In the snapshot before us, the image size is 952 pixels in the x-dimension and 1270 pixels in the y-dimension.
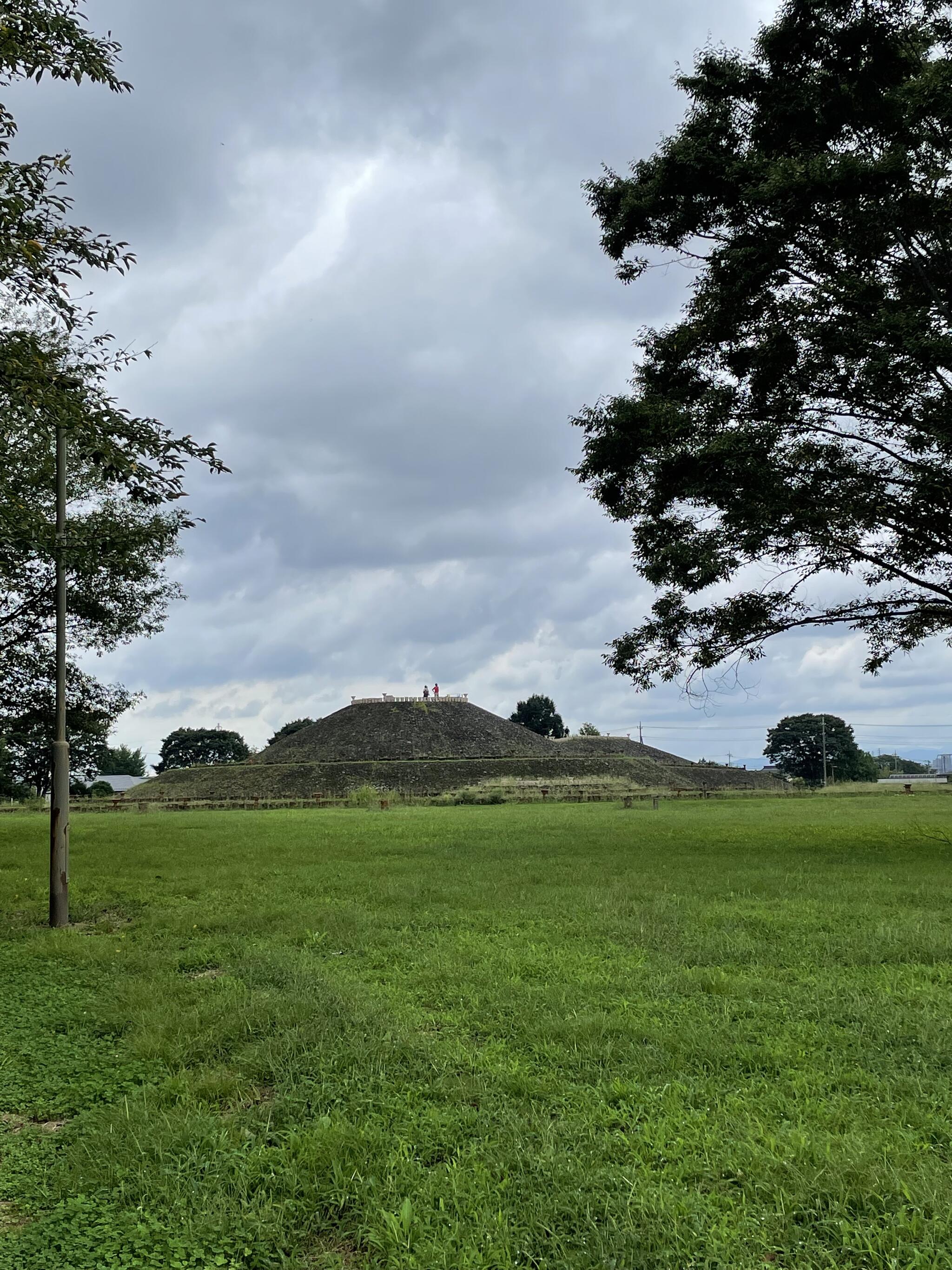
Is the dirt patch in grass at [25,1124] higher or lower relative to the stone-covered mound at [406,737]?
lower

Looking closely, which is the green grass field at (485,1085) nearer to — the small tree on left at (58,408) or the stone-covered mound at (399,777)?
the small tree on left at (58,408)

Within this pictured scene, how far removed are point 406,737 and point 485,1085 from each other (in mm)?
69952

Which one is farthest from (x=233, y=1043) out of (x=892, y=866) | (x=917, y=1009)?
(x=892, y=866)

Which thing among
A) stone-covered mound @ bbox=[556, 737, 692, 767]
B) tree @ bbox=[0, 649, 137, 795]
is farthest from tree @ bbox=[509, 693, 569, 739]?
tree @ bbox=[0, 649, 137, 795]

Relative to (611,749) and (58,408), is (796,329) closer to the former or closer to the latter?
(58,408)

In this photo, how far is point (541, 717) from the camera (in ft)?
348

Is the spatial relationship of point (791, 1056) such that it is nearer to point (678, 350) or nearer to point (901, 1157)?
point (901, 1157)

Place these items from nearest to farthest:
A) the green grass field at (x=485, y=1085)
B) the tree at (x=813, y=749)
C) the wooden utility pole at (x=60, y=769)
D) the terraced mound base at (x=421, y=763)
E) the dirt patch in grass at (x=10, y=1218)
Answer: the green grass field at (x=485, y=1085) → the dirt patch in grass at (x=10, y=1218) → the wooden utility pole at (x=60, y=769) → the terraced mound base at (x=421, y=763) → the tree at (x=813, y=749)

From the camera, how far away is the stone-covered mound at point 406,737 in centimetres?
7088

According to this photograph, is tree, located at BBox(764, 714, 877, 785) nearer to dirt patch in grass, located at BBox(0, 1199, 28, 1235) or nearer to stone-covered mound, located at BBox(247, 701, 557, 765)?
stone-covered mound, located at BBox(247, 701, 557, 765)

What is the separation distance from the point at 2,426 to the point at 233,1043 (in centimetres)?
1153

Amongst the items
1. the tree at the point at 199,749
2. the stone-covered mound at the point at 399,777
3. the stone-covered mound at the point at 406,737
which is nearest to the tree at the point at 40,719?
the stone-covered mound at the point at 399,777

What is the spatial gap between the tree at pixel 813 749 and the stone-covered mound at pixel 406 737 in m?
28.7

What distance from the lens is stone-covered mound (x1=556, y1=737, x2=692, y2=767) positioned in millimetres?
75812
